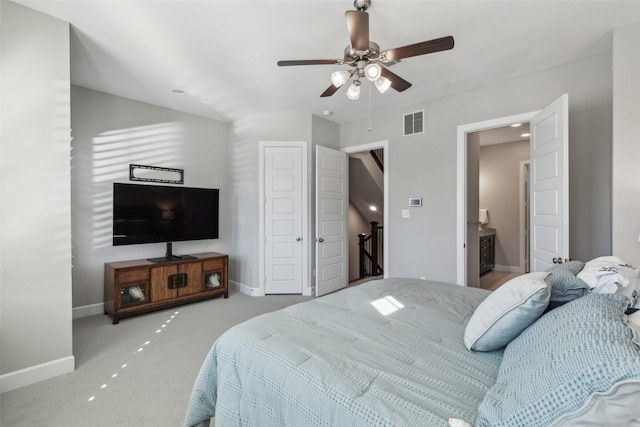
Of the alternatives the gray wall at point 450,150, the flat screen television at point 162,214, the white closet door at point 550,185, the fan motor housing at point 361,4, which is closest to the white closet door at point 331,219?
the gray wall at point 450,150

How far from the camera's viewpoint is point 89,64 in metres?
2.97

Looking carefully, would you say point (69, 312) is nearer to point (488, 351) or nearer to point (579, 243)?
point (488, 351)

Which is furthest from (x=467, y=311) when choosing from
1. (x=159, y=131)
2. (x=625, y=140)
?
(x=159, y=131)

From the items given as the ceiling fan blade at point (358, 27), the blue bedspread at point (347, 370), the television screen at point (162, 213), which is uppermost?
the ceiling fan blade at point (358, 27)

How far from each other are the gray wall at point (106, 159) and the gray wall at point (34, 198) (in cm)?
150

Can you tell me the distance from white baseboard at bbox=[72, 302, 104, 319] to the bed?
3.10m

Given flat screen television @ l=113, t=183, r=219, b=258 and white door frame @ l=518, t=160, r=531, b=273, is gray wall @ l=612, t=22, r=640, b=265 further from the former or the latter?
flat screen television @ l=113, t=183, r=219, b=258

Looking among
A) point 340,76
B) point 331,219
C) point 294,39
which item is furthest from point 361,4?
point 331,219

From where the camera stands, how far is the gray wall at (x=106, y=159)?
3535 mm

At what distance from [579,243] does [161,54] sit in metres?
4.43

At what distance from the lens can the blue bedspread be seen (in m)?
0.92

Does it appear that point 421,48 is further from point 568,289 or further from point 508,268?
point 508,268

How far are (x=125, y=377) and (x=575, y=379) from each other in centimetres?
275

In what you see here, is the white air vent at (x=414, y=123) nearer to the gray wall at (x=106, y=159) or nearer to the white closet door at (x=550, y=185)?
the white closet door at (x=550, y=185)
